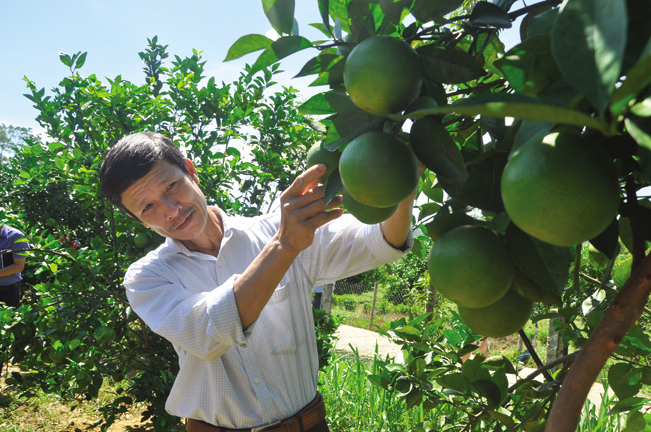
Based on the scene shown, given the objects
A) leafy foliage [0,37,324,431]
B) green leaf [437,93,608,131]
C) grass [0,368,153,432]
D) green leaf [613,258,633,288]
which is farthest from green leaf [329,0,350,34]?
grass [0,368,153,432]

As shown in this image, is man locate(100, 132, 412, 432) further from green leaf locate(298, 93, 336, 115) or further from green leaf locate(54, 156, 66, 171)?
green leaf locate(54, 156, 66, 171)

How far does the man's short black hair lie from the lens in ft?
5.32

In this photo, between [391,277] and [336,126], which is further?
[391,277]

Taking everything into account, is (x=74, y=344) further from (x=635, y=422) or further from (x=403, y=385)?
(x=635, y=422)

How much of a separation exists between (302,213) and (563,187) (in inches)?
32.1

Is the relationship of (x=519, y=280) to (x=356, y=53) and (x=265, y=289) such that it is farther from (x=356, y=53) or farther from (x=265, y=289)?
(x=265, y=289)

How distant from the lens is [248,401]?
166 centimetres

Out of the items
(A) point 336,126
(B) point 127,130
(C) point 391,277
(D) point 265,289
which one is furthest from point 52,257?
(C) point 391,277

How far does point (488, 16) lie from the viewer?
556 millimetres

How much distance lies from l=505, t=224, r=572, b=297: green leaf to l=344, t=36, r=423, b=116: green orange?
0.67ft

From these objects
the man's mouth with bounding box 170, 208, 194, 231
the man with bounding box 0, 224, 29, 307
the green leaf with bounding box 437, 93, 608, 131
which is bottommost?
the man with bounding box 0, 224, 29, 307

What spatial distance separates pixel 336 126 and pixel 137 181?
1.27 meters

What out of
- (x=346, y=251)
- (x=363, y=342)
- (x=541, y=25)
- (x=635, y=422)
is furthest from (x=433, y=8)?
(x=363, y=342)

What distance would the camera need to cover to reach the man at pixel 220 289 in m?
1.46
